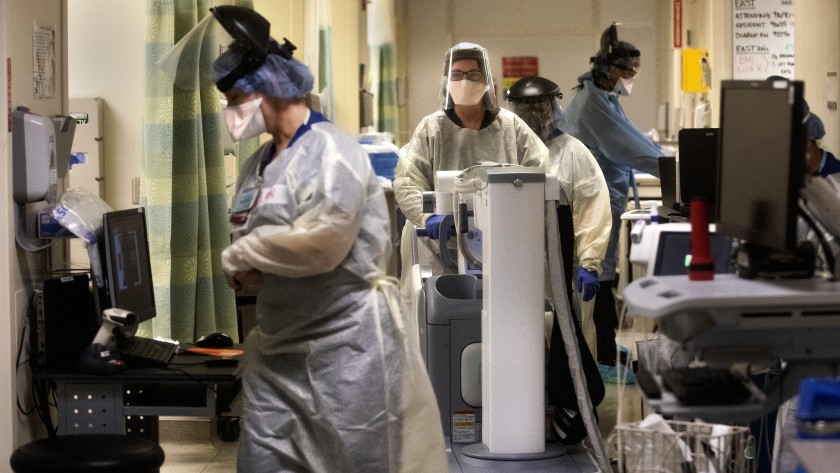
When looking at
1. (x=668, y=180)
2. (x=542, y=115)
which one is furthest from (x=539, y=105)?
(x=668, y=180)

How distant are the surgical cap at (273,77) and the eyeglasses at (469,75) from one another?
1.54 metres

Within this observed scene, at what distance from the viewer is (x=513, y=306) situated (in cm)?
349

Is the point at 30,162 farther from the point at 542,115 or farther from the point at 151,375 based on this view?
the point at 542,115

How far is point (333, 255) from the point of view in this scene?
2.67m

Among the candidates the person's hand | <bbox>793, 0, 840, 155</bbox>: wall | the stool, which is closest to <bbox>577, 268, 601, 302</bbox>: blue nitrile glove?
the person's hand

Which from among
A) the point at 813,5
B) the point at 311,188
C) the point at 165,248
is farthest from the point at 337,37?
the point at 311,188

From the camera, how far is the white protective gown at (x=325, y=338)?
106 inches

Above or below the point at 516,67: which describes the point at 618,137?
below

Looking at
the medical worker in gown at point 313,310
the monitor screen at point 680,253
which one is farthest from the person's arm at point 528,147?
the monitor screen at point 680,253

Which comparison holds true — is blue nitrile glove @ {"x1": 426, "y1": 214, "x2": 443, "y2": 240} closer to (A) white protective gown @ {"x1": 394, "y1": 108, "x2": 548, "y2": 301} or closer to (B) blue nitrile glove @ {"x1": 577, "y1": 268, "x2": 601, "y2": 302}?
(A) white protective gown @ {"x1": 394, "y1": 108, "x2": 548, "y2": 301}

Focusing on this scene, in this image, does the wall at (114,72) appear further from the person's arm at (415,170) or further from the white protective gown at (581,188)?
the white protective gown at (581,188)

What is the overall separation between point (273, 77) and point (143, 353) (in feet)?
2.85

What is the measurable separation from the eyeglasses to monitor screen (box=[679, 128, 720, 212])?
2.69ft

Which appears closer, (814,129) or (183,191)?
(814,129)
